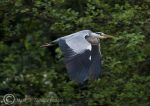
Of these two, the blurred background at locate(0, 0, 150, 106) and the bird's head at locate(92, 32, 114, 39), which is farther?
the blurred background at locate(0, 0, 150, 106)

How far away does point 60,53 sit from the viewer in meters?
4.41

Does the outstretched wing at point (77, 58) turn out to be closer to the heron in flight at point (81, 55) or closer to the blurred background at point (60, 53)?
the heron in flight at point (81, 55)

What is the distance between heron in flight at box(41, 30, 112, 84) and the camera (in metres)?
3.71

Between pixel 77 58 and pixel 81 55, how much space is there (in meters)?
0.03

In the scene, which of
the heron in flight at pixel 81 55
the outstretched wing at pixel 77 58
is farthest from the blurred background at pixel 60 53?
the outstretched wing at pixel 77 58

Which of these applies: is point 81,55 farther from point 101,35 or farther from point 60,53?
point 60,53

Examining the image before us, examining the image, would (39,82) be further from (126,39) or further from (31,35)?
(126,39)

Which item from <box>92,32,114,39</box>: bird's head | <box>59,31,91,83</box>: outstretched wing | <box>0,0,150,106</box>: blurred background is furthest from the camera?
<box>0,0,150,106</box>: blurred background

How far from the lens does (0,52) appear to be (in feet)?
16.4

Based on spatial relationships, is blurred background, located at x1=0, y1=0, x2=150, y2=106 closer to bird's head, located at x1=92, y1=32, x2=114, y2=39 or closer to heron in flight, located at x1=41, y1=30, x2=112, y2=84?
bird's head, located at x1=92, y1=32, x2=114, y2=39

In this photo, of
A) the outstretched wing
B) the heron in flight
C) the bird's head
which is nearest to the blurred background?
the bird's head

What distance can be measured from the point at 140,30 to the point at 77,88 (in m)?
0.90

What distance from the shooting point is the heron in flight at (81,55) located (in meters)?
3.71

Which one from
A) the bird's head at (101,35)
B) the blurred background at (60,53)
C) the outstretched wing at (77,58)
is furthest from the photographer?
the blurred background at (60,53)
